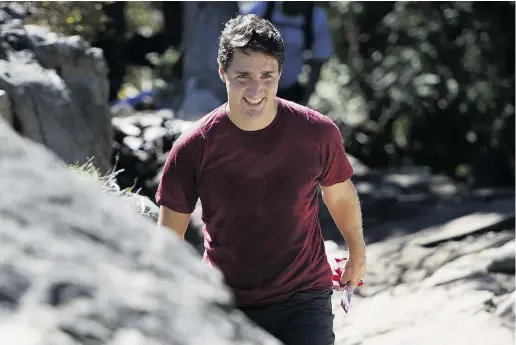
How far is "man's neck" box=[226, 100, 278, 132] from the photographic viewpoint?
10.5ft

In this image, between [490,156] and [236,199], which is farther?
[490,156]

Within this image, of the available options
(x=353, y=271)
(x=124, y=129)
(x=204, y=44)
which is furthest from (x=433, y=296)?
(x=204, y=44)

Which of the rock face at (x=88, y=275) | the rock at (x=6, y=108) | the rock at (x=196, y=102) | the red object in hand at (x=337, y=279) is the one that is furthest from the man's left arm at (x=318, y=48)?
the rock face at (x=88, y=275)

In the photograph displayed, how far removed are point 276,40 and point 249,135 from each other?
344mm

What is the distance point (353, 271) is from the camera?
3662 mm

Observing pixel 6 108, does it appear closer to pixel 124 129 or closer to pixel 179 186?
pixel 179 186

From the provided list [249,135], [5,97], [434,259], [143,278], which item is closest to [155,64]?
[434,259]

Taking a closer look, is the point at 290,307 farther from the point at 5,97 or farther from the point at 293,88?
the point at 293,88

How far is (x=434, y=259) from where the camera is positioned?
8367 mm

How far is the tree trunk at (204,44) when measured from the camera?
39.0ft

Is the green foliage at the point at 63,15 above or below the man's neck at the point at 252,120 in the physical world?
below

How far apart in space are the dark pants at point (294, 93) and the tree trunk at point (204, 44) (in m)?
1.72

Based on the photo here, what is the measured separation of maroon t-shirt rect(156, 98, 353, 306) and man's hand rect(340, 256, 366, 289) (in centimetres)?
35

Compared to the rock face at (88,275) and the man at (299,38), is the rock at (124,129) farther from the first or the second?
the rock face at (88,275)
